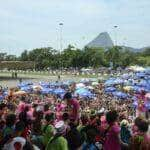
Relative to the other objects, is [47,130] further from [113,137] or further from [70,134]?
[70,134]

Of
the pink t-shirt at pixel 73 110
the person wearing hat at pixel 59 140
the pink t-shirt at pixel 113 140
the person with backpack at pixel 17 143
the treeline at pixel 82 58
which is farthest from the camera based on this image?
the treeline at pixel 82 58

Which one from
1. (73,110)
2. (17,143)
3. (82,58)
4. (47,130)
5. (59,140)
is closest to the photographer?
(17,143)

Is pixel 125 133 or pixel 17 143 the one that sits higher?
pixel 17 143

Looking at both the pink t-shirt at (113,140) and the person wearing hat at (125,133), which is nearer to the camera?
the pink t-shirt at (113,140)

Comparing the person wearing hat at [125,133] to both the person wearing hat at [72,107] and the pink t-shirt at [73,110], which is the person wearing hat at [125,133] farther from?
the person wearing hat at [72,107]

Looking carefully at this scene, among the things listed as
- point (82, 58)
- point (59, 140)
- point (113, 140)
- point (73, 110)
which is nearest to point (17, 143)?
point (59, 140)

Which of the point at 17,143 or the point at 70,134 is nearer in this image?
the point at 17,143

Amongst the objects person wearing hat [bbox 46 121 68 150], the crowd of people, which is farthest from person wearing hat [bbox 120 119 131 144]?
person wearing hat [bbox 46 121 68 150]

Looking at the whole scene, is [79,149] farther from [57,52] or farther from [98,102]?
[57,52]

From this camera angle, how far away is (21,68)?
134 metres

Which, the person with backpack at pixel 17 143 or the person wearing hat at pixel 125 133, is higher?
the person with backpack at pixel 17 143

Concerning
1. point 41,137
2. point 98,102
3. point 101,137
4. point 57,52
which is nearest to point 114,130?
point 101,137

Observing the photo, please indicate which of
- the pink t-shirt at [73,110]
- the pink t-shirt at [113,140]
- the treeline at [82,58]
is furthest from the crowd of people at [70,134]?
the treeline at [82,58]

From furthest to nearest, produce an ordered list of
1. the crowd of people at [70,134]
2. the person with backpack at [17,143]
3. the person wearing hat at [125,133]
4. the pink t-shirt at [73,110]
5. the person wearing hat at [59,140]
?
the pink t-shirt at [73,110] < the person wearing hat at [125,133] < the person wearing hat at [59,140] < the crowd of people at [70,134] < the person with backpack at [17,143]
